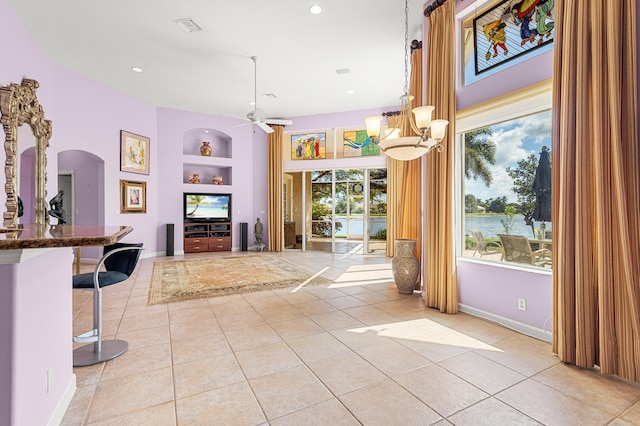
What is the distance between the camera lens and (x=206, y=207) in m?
8.45

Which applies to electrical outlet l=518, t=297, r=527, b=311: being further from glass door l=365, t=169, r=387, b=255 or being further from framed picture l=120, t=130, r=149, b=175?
framed picture l=120, t=130, r=149, b=175

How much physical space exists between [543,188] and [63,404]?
4120mm

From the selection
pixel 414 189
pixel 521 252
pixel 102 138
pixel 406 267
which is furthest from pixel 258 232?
pixel 521 252

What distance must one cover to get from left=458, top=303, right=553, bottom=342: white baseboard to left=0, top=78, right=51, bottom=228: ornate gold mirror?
4934 millimetres

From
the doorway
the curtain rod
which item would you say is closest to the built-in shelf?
the doorway

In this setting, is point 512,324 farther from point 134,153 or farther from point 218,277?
point 134,153

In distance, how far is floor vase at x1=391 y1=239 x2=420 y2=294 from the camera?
421 cm

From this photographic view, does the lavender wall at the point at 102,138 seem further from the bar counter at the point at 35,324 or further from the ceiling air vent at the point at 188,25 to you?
the bar counter at the point at 35,324

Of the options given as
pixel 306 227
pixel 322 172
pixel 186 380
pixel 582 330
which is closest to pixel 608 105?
pixel 582 330

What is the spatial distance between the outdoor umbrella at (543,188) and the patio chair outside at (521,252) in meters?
0.25

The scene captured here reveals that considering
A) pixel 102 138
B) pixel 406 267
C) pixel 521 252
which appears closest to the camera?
Answer: pixel 521 252

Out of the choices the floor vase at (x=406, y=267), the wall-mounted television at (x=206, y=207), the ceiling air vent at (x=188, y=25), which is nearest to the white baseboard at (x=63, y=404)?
the floor vase at (x=406, y=267)

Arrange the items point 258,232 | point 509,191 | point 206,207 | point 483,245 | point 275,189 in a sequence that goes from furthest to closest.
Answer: point 275,189, point 258,232, point 206,207, point 483,245, point 509,191

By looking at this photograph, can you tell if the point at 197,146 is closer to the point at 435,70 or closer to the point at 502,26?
the point at 435,70
